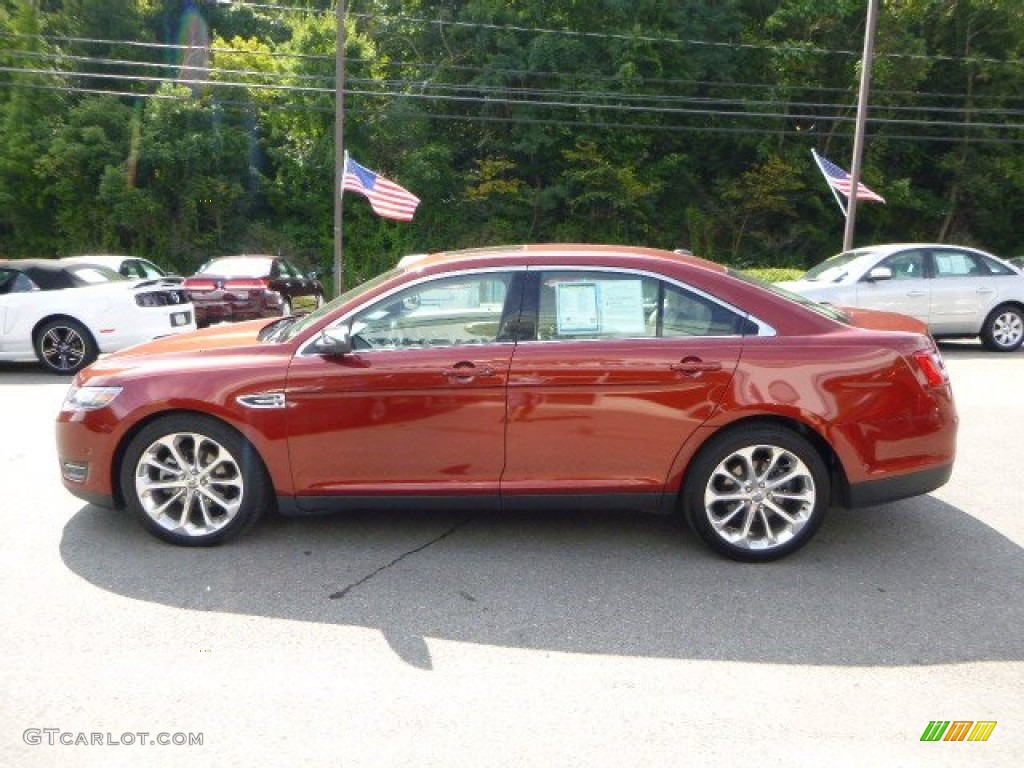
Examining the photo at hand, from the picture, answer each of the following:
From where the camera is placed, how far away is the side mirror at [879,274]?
40.1ft

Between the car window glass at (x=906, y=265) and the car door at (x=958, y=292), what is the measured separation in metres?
0.24

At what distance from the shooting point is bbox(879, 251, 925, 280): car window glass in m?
12.5

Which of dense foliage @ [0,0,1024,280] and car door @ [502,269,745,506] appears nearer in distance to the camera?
car door @ [502,269,745,506]

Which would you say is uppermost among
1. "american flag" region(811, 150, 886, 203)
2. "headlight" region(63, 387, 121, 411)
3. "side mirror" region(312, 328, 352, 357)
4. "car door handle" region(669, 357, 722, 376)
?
"american flag" region(811, 150, 886, 203)

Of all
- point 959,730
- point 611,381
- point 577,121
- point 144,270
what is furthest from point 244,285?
point 577,121

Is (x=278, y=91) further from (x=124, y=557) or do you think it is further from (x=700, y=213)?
(x=124, y=557)

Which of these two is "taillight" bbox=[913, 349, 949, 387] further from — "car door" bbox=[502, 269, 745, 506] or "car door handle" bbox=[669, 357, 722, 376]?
"car door handle" bbox=[669, 357, 722, 376]

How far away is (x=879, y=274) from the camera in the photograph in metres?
12.2

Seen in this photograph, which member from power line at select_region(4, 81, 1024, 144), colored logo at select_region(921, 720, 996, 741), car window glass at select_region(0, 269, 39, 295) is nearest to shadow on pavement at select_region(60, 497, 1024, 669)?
colored logo at select_region(921, 720, 996, 741)

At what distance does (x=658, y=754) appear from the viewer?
284 centimetres

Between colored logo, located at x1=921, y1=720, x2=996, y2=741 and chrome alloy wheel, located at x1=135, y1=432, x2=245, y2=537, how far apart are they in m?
3.31

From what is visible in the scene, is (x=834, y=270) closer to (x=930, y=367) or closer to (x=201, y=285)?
(x=930, y=367)

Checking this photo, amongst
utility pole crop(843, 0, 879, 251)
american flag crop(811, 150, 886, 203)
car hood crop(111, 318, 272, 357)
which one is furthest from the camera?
american flag crop(811, 150, 886, 203)

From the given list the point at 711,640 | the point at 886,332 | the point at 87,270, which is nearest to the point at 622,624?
the point at 711,640
